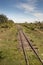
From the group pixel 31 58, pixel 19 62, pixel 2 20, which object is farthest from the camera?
pixel 2 20

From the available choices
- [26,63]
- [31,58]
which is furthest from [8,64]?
[31,58]

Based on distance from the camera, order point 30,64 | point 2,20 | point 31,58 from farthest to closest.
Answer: point 2,20, point 31,58, point 30,64

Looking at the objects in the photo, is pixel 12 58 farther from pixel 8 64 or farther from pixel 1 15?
pixel 1 15

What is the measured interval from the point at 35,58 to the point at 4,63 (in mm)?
2397

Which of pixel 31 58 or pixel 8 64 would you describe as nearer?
pixel 8 64

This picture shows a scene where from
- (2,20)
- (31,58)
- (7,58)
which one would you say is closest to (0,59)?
(7,58)

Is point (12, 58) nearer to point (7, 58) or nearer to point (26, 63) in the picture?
point (7, 58)

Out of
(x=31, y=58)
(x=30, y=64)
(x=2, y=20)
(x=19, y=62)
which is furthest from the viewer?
(x=2, y=20)

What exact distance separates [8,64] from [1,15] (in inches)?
3285

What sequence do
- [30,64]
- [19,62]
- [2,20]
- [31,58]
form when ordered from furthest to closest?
[2,20]
[31,58]
[19,62]
[30,64]

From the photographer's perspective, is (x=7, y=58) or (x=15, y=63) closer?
(x=15, y=63)

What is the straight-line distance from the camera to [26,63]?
10.4 m

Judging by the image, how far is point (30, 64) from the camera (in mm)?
10164

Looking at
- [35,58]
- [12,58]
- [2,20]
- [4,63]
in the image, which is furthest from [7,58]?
[2,20]
